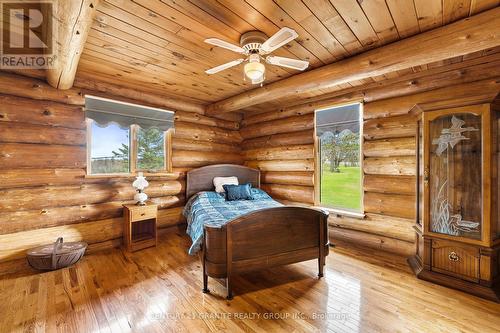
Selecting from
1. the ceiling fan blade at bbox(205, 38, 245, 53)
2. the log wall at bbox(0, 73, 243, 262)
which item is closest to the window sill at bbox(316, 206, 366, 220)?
the ceiling fan blade at bbox(205, 38, 245, 53)

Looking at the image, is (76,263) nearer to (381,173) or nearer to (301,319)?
(301,319)

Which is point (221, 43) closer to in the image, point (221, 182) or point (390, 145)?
point (390, 145)

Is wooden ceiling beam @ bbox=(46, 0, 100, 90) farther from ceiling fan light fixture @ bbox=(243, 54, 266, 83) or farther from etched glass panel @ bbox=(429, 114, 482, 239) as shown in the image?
etched glass panel @ bbox=(429, 114, 482, 239)

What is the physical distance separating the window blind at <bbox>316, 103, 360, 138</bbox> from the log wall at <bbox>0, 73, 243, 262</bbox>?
3.37m

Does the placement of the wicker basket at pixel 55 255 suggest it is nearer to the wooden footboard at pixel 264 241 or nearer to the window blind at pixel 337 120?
the wooden footboard at pixel 264 241

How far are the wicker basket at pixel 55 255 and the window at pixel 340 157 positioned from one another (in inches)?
151

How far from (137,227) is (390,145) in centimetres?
430

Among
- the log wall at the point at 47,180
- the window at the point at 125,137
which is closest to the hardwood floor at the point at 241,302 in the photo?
the log wall at the point at 47,180

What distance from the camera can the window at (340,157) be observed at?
3.59 m

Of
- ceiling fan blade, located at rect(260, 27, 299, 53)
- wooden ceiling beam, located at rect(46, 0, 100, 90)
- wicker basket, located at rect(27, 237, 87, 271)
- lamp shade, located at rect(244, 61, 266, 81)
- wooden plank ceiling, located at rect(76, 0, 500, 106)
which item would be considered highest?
wooden plank ceiling, located at rect(76, 0, 500, 106)

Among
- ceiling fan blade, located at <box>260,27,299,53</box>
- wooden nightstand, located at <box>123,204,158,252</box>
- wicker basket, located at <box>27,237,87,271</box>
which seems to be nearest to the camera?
ceiling fan blade, located at <box>260,27,299,53</box>

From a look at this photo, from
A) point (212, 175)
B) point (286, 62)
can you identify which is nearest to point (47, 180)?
point (212, 175)

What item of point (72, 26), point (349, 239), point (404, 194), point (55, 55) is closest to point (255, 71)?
point (72, 26)

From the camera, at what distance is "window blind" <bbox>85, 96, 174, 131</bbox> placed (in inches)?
130
